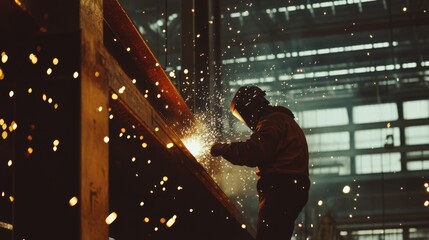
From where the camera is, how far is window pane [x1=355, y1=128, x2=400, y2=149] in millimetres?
11141

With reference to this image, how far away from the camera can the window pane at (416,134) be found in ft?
36.1

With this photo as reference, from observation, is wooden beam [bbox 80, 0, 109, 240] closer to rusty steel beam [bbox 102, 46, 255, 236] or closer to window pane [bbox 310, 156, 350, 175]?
rusty steel beam [bbox 102, 46, 255, 236]

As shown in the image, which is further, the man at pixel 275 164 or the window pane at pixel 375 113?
the window pane at pixel 375 113

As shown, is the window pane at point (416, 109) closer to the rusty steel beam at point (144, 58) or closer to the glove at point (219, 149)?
the rusty steel beam at point (144, 58)

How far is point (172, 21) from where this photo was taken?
11234 millimetres

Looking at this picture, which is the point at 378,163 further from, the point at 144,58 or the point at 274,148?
the point at 274,148

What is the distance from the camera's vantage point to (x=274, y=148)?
3756 millimetres

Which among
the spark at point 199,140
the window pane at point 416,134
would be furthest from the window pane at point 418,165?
the spark at point 199,140

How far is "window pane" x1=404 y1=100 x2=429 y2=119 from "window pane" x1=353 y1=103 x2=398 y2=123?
0.57ft

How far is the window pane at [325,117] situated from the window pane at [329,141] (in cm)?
19

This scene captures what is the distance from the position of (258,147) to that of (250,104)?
330 millimetres

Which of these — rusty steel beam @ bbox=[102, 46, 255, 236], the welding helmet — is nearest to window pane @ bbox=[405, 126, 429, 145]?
rusty steel beam @ bbox=[102, 46, 255, 236]
